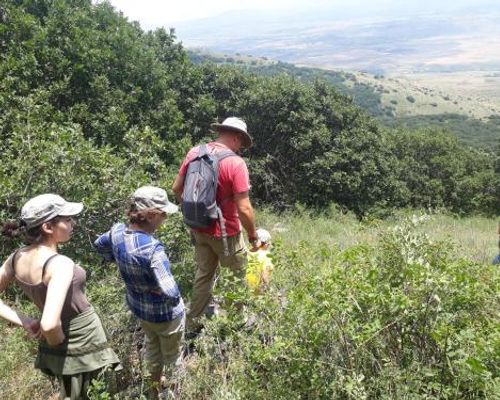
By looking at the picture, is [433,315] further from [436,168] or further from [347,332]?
[436,168]

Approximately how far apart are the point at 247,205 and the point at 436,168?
24.4 metres

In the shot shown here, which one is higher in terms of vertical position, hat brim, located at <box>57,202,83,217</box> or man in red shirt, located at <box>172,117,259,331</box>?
hat brim, located at <box>57,202,83,217</box>

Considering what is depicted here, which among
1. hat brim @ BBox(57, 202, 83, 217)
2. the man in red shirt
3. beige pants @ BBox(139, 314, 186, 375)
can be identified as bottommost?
beige pants @ BBox(139, 314, 186, 375)

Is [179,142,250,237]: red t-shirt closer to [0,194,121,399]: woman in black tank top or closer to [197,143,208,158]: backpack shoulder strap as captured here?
[197,143,208,158]: backpack shoulder strap

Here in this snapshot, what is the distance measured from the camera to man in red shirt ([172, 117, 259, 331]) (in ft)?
12.6

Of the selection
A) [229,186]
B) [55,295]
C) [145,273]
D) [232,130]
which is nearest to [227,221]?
[229,186]

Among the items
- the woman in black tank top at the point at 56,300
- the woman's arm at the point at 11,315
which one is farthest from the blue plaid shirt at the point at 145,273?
the woman's arm at the point at 11,315

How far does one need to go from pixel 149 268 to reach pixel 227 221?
1061mm

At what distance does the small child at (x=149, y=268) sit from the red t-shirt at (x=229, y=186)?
0.77 m

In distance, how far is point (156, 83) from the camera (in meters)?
13.7

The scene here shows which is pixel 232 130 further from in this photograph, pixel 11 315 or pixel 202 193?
pixel 11 315

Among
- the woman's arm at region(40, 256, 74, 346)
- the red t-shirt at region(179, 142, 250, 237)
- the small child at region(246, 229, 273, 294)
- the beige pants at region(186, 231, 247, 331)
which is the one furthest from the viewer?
the beige pants at region(186, 231, 247, 331)

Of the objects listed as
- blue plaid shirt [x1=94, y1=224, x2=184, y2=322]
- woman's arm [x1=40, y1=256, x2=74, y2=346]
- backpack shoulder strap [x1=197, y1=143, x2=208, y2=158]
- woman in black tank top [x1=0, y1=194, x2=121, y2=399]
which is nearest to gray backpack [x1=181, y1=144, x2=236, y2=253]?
backpack shoulder strap [x1=197, y1=143, x2=208, y2=158]

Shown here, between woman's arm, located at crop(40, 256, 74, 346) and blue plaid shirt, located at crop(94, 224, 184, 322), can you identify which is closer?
woman's arm, located at crop(40, 256, 74, 346)
